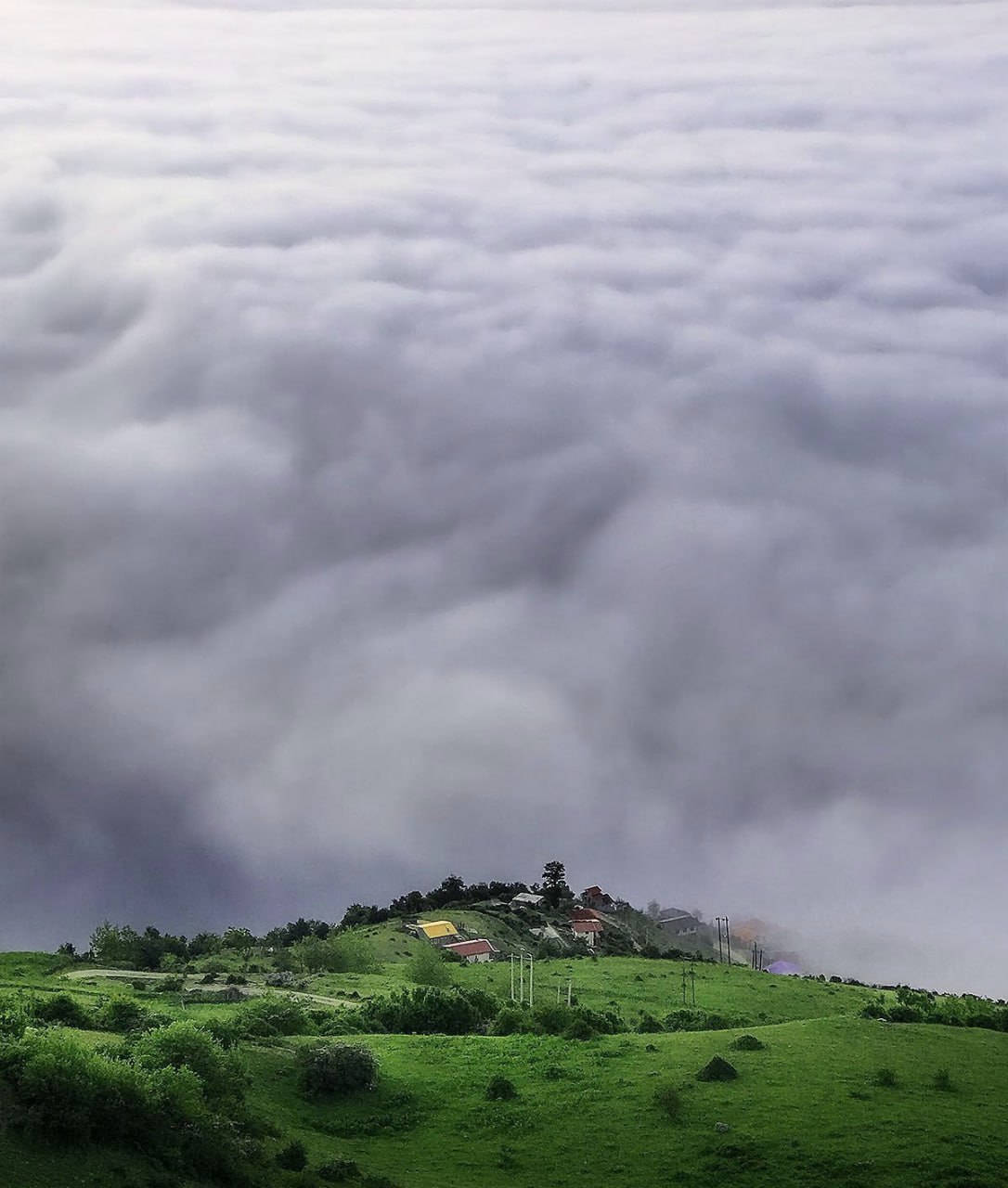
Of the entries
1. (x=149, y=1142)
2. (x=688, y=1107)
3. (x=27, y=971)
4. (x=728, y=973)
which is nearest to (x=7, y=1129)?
(x=149, y=1142)

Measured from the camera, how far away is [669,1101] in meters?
69.1

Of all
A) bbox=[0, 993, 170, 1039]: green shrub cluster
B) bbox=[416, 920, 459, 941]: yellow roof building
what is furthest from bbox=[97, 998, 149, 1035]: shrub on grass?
bbox=[416, 920, 459, 941]: yellow roof building

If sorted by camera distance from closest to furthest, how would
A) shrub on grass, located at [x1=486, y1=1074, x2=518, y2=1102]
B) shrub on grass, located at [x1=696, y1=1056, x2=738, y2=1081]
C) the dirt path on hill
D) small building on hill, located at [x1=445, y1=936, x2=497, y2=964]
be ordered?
shrub on grass, located at [x1=486, y1=1074, x2=518, y2=1102], shrub on grass, located at [x1=696, y1=1056, x2=738, y2=1081], the dirt path on hill, small building on hill, located at [x1=445, y1=936, x2=497, y2=964]

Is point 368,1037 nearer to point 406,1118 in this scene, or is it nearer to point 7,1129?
point 406,1118

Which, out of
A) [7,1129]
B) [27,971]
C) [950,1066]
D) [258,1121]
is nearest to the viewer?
[7,1129]

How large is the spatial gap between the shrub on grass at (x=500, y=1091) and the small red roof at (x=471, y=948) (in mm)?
90974

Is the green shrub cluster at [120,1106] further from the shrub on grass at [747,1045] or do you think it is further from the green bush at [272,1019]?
the shrub on grass at [747,1045]

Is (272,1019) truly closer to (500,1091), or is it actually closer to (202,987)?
(500,1091)

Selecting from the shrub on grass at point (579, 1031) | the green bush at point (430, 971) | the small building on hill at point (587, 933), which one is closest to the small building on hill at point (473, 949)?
the small building on hill at point (587, 933)

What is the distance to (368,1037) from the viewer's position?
83250 millimetres

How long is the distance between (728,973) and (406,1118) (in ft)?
258

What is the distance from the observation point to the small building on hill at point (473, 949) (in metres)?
164

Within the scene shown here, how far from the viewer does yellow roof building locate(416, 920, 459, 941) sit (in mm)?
173750

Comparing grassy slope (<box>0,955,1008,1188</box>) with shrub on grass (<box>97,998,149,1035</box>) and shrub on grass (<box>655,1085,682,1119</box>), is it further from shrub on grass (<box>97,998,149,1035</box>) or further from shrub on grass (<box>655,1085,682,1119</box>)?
shrub on grass (<box>97,998,149,1035</box>)
